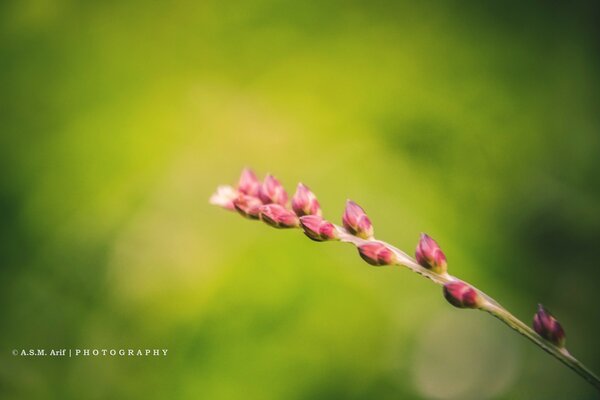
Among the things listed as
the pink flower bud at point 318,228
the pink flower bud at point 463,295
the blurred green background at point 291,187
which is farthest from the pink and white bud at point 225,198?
the blurred green background at point 291,187

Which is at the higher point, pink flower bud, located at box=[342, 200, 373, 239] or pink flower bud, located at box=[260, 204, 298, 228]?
pink flower bud, located at box=[342, 200, 373, 239]

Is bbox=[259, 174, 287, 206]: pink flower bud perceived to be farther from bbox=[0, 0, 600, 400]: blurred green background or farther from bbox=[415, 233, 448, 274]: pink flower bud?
bbox=[0, 0, 600, 400]: blurred green background

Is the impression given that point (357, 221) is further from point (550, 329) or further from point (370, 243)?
point (550, 329)

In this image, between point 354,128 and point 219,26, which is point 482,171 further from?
point 219,26

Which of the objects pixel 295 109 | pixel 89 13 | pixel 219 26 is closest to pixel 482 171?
pixel 295 109

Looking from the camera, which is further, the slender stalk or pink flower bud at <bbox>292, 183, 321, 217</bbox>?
pink flower bud at <bbox>292, 183, 321, 217</bbox>

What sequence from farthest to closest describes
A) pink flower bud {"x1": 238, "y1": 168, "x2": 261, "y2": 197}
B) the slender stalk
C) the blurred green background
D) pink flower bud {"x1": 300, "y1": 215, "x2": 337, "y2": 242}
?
the blurred green background < pink flower bud {"x1": 238, "y1": 168, "x2": 261, "y2": 197} < pink flower bud {"x1": 300, "y1": 215, "x2": 337, "y2": 242} < the slender stalk

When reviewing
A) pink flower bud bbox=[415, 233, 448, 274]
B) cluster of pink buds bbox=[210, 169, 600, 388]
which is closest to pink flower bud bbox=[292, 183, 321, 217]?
cluster of pink buds bbox=[210, 169, 600, 388]
